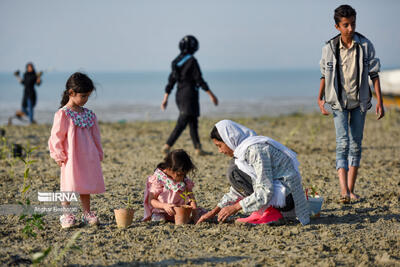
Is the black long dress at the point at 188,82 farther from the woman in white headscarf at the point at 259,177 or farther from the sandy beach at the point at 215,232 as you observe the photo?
the woman in white headscarf at the point at 259,177

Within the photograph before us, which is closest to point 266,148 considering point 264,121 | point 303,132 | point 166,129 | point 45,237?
point 45,237

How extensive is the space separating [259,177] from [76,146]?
61.3 inches

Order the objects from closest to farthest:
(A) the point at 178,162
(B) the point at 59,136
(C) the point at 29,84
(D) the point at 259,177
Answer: (D) the point at 259,177 < (B) the point at 59,136 < (A) the point at 178,162 < (C) the point at 29,84

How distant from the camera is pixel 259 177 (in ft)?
12.9

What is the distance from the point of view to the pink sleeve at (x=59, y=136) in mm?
4059

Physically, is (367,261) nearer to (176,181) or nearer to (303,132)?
(176,181)

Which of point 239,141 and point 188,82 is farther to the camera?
point 188,82

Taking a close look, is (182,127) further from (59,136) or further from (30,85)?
(30,85)

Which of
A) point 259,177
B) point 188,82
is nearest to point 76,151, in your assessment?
point 259,177

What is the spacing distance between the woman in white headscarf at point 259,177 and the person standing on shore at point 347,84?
3.66 ft

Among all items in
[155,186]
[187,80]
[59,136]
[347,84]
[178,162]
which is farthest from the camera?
[187,80]

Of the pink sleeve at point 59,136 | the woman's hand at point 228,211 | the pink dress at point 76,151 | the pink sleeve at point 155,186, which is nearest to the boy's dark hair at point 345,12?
the woman's hand at point 228,211

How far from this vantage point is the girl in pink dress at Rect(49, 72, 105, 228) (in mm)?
4062

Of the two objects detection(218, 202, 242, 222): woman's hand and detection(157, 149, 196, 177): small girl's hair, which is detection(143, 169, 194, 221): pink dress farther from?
detection(218, 202, 242, 222): woman's hand
